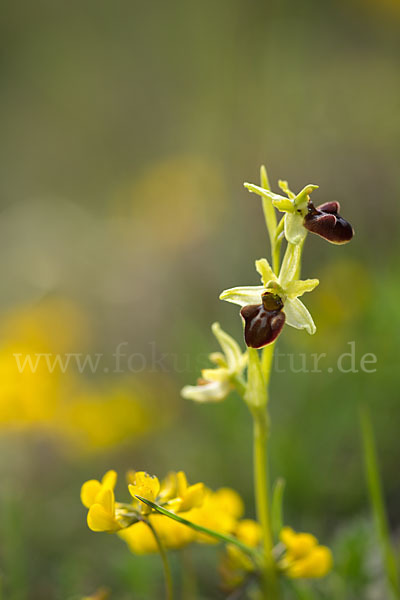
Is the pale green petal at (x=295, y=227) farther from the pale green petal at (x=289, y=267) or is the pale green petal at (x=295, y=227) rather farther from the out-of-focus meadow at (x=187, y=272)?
the out-of-focus meadow at (x=187, y=272)

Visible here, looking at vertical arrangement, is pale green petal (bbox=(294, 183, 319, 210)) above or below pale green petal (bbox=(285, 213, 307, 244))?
above

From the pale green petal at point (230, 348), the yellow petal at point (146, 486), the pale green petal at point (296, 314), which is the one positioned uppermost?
the pale green petal at point (296, 314)

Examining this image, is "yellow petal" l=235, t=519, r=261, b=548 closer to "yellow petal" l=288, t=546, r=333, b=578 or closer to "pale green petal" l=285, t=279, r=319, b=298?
"yellow petal" l=288, t=546, r=333, b=578

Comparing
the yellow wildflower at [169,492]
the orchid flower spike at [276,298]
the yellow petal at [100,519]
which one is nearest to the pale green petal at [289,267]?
the orchid flower spike at [276,298]

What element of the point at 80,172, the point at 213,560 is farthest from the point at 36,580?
the point at 80,172

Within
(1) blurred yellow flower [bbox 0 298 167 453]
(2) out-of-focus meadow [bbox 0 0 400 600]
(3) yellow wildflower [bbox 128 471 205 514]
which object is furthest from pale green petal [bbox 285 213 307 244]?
(1) blurred yellow flower [bbox 0 298 167 453]

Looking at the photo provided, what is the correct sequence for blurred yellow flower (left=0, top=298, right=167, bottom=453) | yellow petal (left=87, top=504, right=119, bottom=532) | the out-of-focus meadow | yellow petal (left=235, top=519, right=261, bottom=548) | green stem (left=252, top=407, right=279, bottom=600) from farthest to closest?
1. blurred yellow flower (left=0, top=298, right=167, bottom=453)
2. the out-of-focus meadow
3. yellow petal (left=235, top=519, right=261, bottom=548)
4. green stem (left=252, top=407, right=279, bottom=600)
5. yellow petal (left=87, top=504, right=119, bottom=532)

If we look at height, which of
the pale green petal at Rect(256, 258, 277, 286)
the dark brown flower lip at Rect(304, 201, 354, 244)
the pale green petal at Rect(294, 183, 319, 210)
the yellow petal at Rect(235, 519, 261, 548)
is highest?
the pale green petal at Rect(294, 183, 319, 210)

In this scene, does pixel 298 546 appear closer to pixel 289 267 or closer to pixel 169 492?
pixel 169 492
